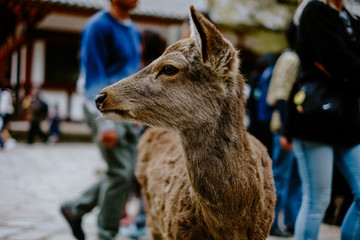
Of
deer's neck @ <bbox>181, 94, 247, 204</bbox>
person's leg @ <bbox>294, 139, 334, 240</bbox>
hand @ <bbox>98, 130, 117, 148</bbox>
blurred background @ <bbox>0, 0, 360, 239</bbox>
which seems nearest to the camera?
deer's neck @ <bbox>181, 94, 247, 204</bbox>

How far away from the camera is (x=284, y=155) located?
474 cm

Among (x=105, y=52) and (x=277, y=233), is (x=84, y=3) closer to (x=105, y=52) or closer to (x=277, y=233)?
(x=105, y=52)

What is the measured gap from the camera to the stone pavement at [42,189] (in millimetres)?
4371

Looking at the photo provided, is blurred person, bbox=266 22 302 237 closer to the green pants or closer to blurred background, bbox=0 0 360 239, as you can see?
blurred background, bbox=0 0 360 239

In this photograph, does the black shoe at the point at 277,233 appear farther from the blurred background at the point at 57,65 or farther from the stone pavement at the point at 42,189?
the blurred background at the point at 57,65

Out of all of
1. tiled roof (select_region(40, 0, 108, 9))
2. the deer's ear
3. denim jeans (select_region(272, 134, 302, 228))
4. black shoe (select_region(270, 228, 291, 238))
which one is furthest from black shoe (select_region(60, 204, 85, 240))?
tiled roof (select_region(40, 0, 108, 9))

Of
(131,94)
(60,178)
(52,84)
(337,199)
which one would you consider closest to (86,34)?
(131,94)

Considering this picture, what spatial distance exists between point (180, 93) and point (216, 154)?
1.33 feet

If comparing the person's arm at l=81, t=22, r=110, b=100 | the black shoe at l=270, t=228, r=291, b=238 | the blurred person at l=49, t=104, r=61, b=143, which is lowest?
the blurred person at l=49, t=104, r=61, b=143

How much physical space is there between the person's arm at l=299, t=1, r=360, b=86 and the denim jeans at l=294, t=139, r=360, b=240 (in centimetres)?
53

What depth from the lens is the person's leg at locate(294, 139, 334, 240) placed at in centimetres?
270

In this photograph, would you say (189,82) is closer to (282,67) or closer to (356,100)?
(356,100)

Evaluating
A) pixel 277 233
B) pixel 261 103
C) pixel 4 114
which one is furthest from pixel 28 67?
pixel 277 233

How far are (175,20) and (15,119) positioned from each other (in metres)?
→ 7.74
